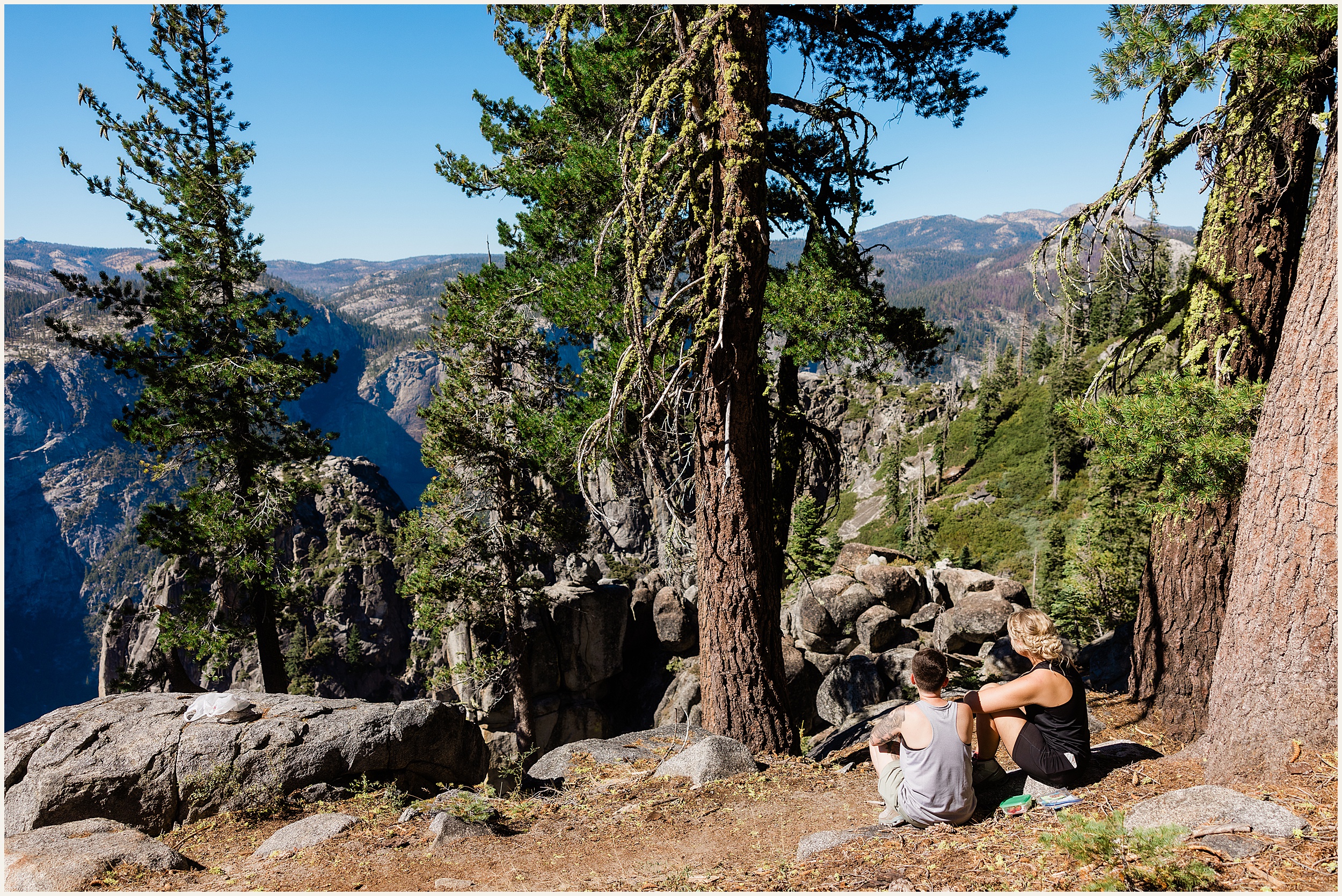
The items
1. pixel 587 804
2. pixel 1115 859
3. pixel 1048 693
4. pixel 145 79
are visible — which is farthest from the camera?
pixel 145 79

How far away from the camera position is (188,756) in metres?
5.86

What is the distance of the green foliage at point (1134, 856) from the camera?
280 cm

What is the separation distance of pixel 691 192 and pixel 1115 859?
5386 millimetres

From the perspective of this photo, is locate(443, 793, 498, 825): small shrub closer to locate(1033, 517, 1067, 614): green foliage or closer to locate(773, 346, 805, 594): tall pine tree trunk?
locate(773, 346, 805, 594): tall pine tree trunk

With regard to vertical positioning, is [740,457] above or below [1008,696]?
above

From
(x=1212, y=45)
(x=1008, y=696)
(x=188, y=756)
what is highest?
(x=1212, y=45)

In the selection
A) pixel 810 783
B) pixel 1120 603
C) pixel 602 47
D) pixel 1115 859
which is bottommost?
pixel 1120 603

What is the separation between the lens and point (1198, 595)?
6012 millimetres

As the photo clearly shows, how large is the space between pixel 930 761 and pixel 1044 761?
83cm

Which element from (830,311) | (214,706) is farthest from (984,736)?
(214,706)

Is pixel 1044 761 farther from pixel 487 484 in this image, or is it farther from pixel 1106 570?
pixel 1106 570

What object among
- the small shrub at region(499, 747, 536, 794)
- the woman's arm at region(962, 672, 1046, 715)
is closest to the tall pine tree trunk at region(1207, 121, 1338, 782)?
the woman's arm at region(962, 672, 1046, 715)

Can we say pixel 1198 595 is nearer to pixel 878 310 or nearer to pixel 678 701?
pixel 878 310

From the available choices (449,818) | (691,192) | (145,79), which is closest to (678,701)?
(449,818)
